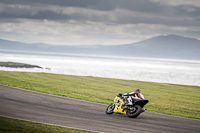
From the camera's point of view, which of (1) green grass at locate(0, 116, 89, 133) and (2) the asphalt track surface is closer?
(1) green grass at locate(0, 116, 89, 133)

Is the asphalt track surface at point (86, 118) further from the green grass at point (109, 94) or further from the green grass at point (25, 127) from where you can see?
the green grass at point (109, 94)

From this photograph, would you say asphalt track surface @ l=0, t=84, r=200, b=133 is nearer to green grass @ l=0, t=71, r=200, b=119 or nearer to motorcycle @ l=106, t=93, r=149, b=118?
motorcycle @ l=106, t=93, r=149, b=118

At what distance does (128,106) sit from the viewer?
15.7m

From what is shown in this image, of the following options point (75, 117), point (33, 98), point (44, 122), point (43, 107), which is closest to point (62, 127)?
point (44, 122)

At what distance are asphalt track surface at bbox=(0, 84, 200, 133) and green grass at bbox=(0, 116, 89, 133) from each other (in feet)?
2.15

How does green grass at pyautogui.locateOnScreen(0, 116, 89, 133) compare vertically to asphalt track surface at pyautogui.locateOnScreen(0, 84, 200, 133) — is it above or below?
below

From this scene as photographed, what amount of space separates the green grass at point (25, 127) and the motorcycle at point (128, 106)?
14.1 ft

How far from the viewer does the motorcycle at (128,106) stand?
605 inches

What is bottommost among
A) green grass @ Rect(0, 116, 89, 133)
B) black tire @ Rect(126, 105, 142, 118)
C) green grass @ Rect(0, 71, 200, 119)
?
green grass @ Rect(0, 116, 89, 133)

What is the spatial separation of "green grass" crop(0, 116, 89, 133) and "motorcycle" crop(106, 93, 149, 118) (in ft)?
14.1

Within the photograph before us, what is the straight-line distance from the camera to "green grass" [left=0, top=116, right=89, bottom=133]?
36.5 feet

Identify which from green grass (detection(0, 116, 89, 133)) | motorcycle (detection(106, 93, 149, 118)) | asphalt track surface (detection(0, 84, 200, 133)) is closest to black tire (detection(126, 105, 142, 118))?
motorcycle (detection(106, 93, 149, 118))

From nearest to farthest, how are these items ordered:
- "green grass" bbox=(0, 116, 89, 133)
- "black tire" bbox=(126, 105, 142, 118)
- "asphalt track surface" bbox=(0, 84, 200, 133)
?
1. "green grass" bbox=(0, 116, 89, 133)
2. "asphalt track surface" bbox=(0, 84, 200, 133)
3. "black tire" bbox=(126, 105, 142, 118)

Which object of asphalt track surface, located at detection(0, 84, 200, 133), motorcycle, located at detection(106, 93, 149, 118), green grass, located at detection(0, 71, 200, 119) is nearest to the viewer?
asphalt track surface, located at detection(0, 84, 200, 133)
